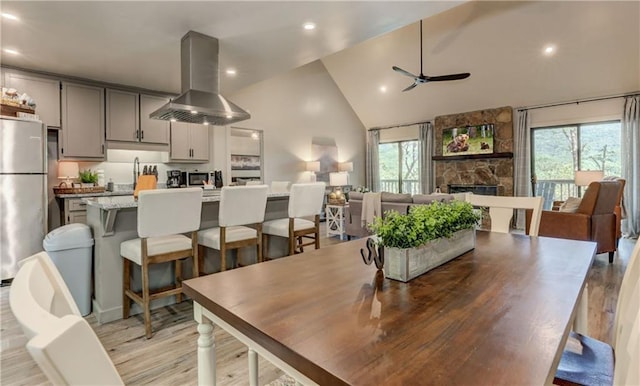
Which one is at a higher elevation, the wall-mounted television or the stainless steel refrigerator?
the wall-mounted television

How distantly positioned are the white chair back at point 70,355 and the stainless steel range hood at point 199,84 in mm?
3078

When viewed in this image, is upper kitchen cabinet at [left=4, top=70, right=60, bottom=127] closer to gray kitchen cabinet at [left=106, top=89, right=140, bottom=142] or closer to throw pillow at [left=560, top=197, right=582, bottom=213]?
gray kitchen cabinet at [left=106, top=89, right=140, bottom=142]

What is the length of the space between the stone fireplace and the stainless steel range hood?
580cm

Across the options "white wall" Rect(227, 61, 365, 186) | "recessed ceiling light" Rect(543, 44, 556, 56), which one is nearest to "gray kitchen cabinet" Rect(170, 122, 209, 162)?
"white wall" Rect(227, 61, 365, 186)

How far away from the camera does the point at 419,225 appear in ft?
3.96

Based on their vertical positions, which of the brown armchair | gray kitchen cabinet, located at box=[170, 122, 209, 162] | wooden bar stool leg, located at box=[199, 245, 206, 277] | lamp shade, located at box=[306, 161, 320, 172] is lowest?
wooden bar stool leg, located at box=[199, 245, 206, 277]

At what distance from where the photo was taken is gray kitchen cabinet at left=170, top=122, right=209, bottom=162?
5438 millimetres

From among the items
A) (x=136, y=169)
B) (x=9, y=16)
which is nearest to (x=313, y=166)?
(x=136, y=169)

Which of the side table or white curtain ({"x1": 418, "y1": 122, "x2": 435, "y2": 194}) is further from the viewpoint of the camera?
white curtain ({"x1": 418, "y1": 122, "x2": 435, "y2": 194})

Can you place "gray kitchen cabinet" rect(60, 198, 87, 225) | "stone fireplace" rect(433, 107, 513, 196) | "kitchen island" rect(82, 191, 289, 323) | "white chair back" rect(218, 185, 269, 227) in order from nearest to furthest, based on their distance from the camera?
"kitchen island" rect(82, 191, 289, 323), "white chair back" rect(218, 185, 269, 227), "gray kitchen cabinet" rect(60, 198, 87, 225), "stone fireplace" rect(433, 107, 513, 196)

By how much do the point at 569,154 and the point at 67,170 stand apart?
8.63 metres

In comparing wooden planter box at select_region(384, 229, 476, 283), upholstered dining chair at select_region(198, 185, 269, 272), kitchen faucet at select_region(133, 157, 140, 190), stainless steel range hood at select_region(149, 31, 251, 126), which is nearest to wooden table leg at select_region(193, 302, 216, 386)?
wooden planter box at select_region(384, 229, 476, 283)

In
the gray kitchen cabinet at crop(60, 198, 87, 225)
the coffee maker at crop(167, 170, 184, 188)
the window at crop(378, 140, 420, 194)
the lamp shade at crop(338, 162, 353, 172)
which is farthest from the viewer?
the window at crop(378, 140, 420, 194)

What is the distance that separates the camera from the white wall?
22.3 ft
